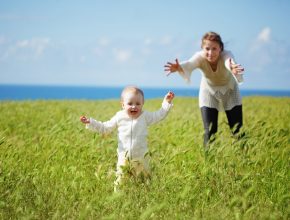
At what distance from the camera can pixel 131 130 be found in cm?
486

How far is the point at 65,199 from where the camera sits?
4.07m

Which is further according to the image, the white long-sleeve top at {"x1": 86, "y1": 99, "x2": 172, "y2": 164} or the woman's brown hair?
the woman's brown hair

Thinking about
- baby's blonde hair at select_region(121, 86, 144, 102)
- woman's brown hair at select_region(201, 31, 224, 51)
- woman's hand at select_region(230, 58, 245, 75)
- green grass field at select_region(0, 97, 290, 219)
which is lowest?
green grass field at select_region(0, 97, 290, 219)

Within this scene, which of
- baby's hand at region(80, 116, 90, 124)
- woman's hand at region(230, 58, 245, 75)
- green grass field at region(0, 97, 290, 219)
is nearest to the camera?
green grass field at region(0, 97, 290, 219)

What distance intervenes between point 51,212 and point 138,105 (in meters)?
1.62

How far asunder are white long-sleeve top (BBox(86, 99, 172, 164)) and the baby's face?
8 centimetres

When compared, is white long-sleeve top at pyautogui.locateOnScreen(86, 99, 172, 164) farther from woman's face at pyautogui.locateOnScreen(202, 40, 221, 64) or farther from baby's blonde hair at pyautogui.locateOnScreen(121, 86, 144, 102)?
woman's face at pyautogui.locateOnScreen(202, 40, 221, 64)

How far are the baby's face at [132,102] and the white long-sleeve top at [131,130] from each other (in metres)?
0.08

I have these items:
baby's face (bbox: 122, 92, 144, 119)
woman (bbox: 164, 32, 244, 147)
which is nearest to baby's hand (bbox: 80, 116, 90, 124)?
baby's face (bbox: 122, 92, 144, 119)

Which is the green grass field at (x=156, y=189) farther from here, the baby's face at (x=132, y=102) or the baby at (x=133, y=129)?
the baby's face at (x=132, y=102)

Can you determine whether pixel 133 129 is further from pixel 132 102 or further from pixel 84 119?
pixel 84 119

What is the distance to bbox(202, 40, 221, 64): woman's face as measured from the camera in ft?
19.2

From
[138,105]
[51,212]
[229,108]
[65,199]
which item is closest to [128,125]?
[138,105]

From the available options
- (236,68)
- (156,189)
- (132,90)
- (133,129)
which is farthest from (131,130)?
(236,68)
